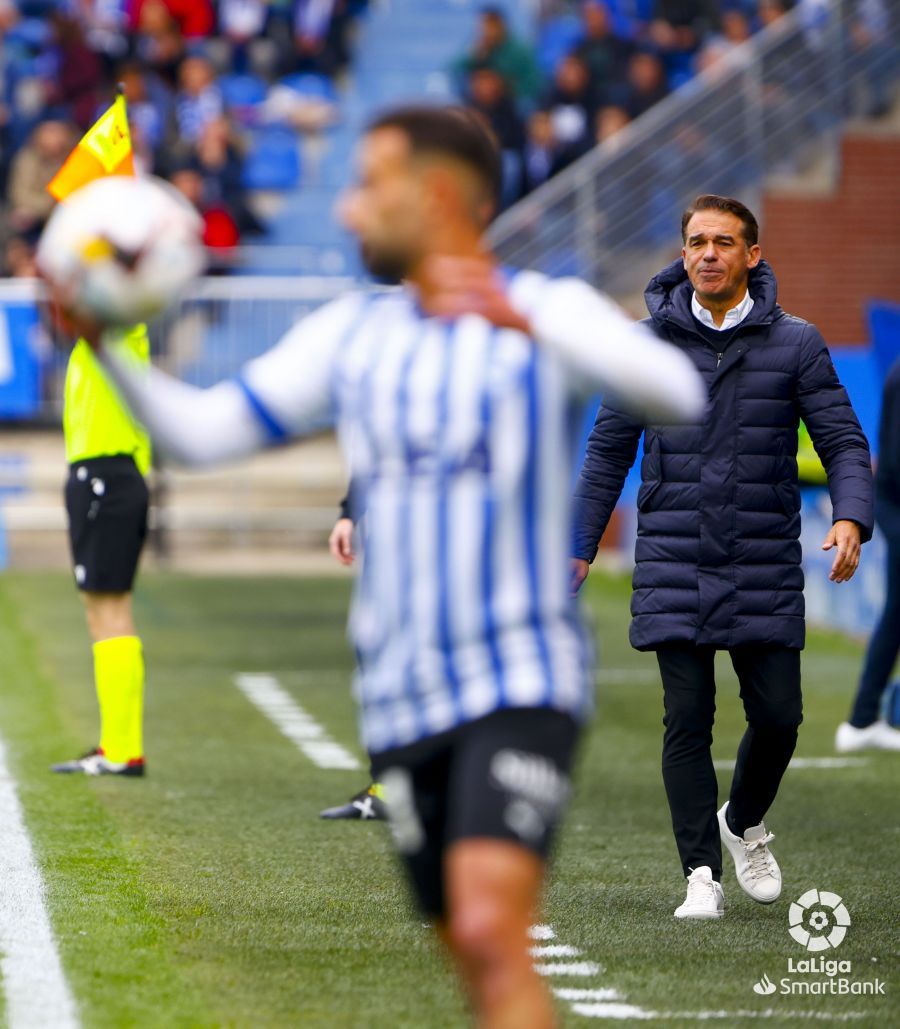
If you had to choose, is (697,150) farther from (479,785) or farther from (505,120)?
(479,785)

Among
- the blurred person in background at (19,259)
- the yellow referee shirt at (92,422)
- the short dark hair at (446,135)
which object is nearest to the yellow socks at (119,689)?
the yellow referee shirt at (92,422)

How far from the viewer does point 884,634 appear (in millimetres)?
9211

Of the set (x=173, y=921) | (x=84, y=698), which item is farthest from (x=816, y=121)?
(x=173, y=921)

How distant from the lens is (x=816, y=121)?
18766 mm

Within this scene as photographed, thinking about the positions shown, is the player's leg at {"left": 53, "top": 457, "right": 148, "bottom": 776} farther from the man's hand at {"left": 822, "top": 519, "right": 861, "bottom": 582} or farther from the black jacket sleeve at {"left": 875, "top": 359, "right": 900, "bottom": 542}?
the man's hand at {"left": 822, "top": 519, "right": 861, "bottom": 582}

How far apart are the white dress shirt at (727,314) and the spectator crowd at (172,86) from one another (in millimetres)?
13060

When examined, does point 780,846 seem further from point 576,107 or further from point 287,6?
point 287,6

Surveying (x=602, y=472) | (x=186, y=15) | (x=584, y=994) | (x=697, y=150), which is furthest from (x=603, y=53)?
(x=584, y=994)

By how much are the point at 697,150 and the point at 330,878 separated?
1264cm

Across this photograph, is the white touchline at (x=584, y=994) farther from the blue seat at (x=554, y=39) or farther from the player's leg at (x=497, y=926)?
the blue seat at (x=554, y=39)

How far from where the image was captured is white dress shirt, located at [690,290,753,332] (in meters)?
5.85

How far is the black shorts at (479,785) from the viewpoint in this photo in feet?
11.4

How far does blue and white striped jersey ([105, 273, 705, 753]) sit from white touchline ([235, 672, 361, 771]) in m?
5.17

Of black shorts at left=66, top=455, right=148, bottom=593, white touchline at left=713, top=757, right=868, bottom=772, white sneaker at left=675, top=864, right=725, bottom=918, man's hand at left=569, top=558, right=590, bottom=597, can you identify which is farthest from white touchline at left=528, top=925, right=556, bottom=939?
white touchline at left=713, top=757, right=868, bottom=772
